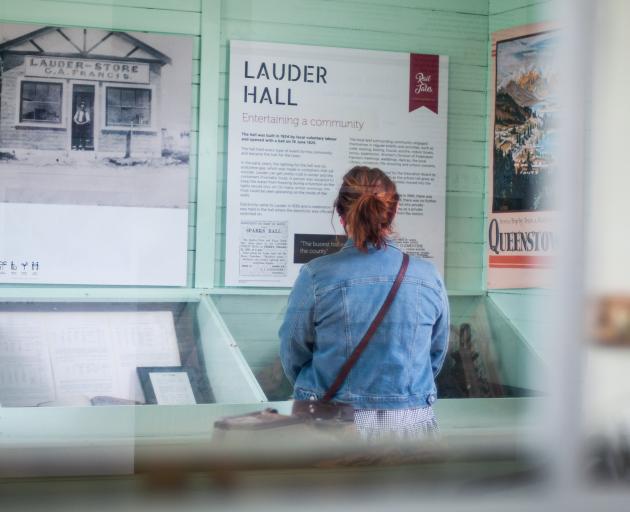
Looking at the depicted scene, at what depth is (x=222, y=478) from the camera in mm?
1619

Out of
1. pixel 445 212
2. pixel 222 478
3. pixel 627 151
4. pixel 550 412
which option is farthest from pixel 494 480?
pixel 445 212

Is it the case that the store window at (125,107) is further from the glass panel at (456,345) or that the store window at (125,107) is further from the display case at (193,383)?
the glass panel at (456,345)

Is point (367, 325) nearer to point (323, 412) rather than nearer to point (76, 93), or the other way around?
point (323, 412)

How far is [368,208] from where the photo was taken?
2.42m

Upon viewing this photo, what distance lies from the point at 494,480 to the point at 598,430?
0.22 metres

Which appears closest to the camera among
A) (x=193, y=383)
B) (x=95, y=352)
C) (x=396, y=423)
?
(x=396, y=423)

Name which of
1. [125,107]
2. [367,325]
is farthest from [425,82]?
[367,325]

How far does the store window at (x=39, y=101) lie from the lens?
349 cm

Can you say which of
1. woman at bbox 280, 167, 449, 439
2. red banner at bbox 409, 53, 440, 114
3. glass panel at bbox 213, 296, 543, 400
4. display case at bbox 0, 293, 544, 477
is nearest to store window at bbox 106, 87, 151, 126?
display case at bbox 0, 293, 544, 477

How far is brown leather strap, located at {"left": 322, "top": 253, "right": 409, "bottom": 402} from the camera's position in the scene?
2275 millimetres

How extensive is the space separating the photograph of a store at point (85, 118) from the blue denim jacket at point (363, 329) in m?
1.37

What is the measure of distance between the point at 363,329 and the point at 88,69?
5.85 feet

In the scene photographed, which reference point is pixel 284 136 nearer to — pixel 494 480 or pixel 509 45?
pixel 509 45

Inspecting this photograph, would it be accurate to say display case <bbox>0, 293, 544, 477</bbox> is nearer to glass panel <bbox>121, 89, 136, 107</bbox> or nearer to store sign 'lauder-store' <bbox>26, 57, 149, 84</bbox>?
glass panel <bbox>121, 89, 136, 107</bbox>
